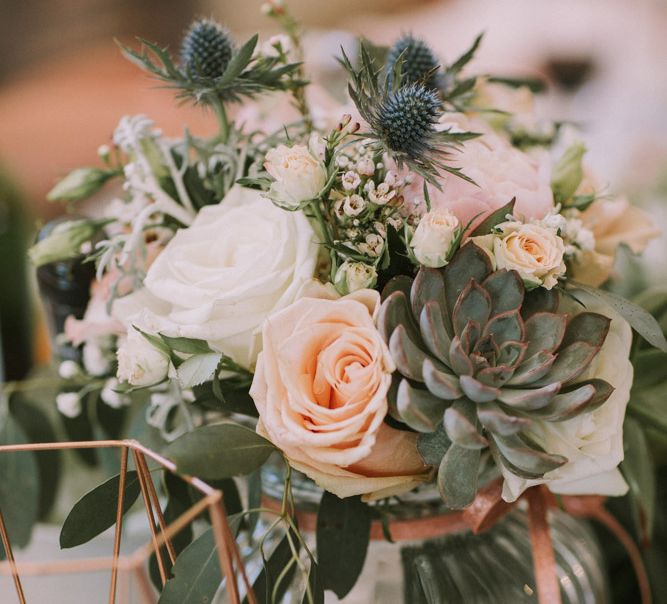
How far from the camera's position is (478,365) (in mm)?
354

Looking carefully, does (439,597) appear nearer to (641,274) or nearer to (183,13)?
(641,274)

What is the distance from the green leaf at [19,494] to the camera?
0.56 meters

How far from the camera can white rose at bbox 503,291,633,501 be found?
376mm

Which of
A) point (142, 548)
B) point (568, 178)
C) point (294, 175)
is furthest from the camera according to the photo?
point (568, 178)

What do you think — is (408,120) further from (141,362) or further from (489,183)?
(141,362)

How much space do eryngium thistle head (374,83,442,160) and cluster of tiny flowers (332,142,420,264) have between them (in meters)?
0.02

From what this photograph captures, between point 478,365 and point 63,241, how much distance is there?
310 mm

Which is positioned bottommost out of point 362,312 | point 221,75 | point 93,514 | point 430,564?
point 430,564

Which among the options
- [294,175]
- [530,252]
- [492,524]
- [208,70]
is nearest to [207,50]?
[208,70]

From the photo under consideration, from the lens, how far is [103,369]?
0.54 metres

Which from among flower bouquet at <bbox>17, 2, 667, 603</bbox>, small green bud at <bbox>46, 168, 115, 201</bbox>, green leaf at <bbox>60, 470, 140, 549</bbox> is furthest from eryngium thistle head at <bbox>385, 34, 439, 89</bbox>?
green leaf at <bbox>60, 470, 140, 549</bbox>

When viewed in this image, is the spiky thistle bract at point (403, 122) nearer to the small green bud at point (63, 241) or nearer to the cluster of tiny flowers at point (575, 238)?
the cluster of tiny flowers at point (575, 238)

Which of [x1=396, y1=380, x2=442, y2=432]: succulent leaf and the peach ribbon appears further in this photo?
the peach ribbon

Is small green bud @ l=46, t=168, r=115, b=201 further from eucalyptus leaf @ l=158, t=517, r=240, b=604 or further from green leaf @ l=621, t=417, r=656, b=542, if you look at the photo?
green leaf @ l=621, t=417, r=656, b=542
